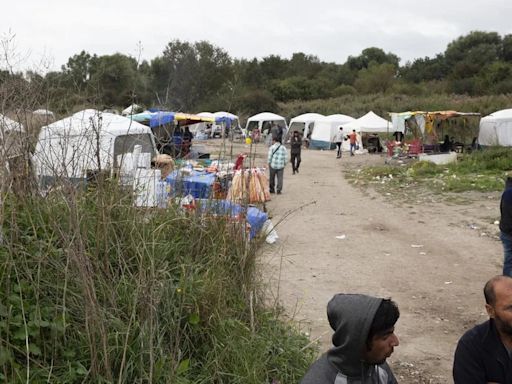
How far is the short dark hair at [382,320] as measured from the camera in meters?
1.92

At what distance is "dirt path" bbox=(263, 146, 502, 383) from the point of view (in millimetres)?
4668

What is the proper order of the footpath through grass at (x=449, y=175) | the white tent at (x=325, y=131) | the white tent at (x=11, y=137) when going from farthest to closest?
1. the white tent at (x=325, y=131)
2. the footpath through grass at (x=449, y=175)
3. the white tent at (x=11, y=137)

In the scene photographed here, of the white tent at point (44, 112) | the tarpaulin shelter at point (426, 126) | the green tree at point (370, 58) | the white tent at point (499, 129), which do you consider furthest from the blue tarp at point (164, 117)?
the green tree at point (370, 58)

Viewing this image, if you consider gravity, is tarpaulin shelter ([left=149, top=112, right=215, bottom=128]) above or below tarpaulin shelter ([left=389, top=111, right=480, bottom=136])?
below

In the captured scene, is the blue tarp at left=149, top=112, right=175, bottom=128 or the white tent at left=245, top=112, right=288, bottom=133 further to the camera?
the white tent at left=245, top=112, right=288, bottom=133

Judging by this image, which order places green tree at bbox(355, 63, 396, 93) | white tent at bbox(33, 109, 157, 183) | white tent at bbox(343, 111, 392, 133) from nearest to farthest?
white tent at bbox(33, 109, 157, 183) → white tent at bbox(343, 111, 392, 133) → green tree at bbox(355, 63, 396, 93)

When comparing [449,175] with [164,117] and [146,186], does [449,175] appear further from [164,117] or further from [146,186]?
[146,186]

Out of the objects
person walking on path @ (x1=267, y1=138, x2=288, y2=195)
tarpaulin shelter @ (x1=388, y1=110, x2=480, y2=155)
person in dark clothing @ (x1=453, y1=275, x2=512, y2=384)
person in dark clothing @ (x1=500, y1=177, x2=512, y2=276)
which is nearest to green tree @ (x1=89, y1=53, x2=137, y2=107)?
person in dark clothing @ (x1=453, y1=275, x2=512, y2=384)

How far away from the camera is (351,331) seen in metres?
1.89

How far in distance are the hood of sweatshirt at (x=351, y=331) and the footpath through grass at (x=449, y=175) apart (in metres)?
11.6

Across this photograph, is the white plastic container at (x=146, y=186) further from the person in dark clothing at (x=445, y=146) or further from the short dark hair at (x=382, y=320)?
the person in dark clothing at (x=445, y=146)

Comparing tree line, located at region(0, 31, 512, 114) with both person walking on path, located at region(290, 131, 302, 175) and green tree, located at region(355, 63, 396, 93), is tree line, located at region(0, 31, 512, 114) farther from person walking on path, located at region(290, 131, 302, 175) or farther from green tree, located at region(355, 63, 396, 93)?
person walking on path, located at region(290, 131, 302, 175)

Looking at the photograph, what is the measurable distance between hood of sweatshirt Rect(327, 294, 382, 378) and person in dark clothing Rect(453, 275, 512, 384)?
814 mm

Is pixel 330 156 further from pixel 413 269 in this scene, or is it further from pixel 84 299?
pixel 84 299
